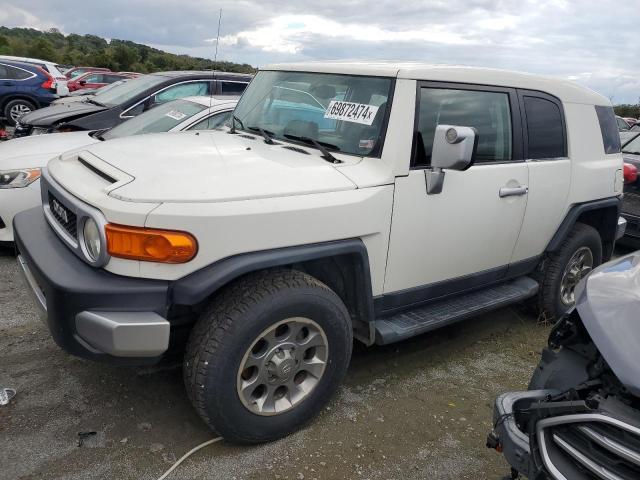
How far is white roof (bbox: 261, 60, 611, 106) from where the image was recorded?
3.12 metres

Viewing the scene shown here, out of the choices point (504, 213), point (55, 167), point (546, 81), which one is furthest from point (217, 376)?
point (546, 81)

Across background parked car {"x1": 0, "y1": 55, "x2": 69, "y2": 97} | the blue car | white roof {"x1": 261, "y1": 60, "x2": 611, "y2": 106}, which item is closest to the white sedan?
white roof {"x1": 261, "y1": 60, "x2": 611, "y2": 106}

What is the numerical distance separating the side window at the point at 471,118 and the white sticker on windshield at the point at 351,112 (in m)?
0.28

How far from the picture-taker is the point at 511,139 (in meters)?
3.65

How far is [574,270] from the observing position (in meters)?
4.53

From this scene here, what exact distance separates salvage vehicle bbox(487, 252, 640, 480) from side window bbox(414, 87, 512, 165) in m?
1.29

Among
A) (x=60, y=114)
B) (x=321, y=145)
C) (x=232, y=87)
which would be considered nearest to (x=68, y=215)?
(x=321, y=145)

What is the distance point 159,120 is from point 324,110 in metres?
3.13

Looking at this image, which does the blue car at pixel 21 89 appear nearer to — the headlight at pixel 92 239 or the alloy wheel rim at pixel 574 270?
Answer: the headlight at pixel 92 239

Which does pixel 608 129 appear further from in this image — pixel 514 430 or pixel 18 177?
pixel 18 177

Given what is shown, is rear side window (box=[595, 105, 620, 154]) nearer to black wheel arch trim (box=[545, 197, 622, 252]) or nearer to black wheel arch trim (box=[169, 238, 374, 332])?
black wheel arch trim (box=[545, 197, 622, 252])

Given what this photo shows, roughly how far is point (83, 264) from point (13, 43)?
4409cm

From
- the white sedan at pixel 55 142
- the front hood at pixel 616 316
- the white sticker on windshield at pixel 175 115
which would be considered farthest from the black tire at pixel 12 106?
the front hood at pixel 616 316

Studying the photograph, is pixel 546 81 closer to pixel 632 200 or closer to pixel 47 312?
pixel 632 200
